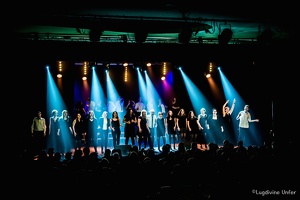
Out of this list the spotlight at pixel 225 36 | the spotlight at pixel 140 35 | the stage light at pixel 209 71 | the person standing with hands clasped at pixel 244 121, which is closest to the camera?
the spotlight at pixel 140 35

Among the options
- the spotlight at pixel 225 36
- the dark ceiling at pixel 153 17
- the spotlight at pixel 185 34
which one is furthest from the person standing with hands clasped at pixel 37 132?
the spotlight at pixel 225 36

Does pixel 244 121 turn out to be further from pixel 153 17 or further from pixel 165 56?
pixel 153 17

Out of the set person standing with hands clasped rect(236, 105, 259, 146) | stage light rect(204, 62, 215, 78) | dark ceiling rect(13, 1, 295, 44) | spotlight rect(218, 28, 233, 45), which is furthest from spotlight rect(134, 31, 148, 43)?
stage light rect(204, 62, 215, 78)

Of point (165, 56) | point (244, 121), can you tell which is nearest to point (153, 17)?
point (165, 56)

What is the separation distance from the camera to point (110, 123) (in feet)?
34.9

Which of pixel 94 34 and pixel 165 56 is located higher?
pixel 94 34

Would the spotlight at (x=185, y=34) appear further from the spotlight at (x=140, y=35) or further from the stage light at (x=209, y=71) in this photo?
the stage light at (x=209, y=71)

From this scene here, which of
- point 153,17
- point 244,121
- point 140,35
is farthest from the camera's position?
point 244,121

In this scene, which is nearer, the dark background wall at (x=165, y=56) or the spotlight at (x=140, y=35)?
the dark background wall at (x=165, y=56)

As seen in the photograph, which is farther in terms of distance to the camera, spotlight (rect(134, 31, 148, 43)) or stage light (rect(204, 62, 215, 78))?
stage light (rect(204, 62, 215, 78))

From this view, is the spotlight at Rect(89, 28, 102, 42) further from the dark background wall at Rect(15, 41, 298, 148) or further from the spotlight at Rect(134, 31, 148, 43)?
the spotlight at Rect(134, 31, 148, 43)

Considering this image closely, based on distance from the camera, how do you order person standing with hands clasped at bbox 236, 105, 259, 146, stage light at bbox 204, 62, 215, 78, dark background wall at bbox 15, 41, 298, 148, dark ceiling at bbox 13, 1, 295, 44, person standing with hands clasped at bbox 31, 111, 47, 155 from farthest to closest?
stage light at bbox 204, 62, 215, 78 → person standing with hands clasped at bbox 236, 105, 259, 146 → person standing with hands clasped at bbox 31, 111, 47, 155 → dark ceiling at bbox 13, 1, 295, 44 → dark background wall at bbox 15, 41, 298, 148

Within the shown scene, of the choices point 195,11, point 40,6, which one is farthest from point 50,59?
point 195,11

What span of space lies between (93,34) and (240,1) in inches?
161
